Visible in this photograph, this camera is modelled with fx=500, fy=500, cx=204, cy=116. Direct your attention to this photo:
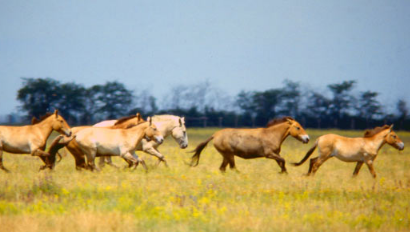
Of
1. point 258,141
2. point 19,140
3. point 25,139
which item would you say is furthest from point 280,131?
point 19,140

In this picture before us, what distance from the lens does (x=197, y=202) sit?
316 inches

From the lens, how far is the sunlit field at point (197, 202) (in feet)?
21.6

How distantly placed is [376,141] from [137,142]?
5.75 metres

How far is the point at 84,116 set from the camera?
4822 centimetres

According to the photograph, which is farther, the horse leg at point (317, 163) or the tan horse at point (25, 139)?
the horse leg at point (317, 163)

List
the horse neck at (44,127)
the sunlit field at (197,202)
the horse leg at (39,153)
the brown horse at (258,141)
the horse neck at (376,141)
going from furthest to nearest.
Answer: the brown horse at (258,141) < the horse neck at (376,141) < the horse neck at (44,127) < the horse leg at (39,153) < the sunlit field at (197,202)

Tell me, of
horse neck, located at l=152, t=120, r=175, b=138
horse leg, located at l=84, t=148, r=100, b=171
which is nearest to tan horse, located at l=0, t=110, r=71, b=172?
horse leg, located at l=84, t=148, r=100, b=171

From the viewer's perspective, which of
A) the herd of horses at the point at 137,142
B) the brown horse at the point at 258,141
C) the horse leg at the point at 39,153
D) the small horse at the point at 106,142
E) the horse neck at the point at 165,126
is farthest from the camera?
the horse neck at the point at 165,126

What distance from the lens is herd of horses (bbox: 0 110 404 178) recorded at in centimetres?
1120

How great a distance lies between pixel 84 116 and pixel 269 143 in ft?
126

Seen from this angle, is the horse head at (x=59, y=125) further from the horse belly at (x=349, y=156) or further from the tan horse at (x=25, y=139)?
the horse belly at (x=349, y=156)

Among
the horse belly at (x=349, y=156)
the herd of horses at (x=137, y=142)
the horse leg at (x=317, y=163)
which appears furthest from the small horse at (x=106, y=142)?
the horse belly at (x=349, y=156)

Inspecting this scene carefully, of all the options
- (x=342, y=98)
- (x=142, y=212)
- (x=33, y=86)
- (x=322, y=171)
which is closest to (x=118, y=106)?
(x=33, y=86)

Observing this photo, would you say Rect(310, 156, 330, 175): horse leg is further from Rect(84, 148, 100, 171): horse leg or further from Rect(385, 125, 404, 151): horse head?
Rect(84, 148, 100, 171): horse leg
